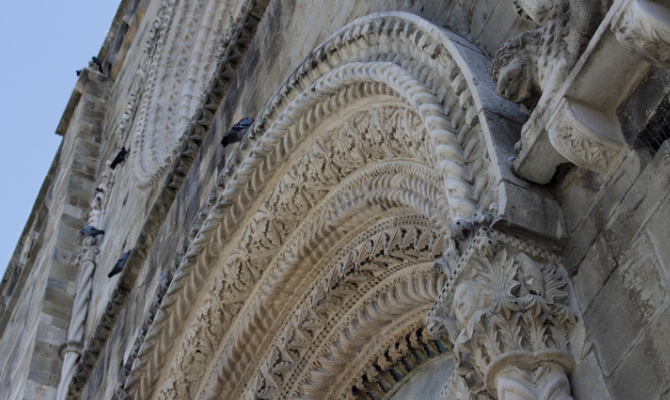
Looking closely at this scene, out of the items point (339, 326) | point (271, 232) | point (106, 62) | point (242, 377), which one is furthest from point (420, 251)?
point (106, 62)

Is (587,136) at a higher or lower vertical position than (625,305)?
higher

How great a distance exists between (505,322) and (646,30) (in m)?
0.79

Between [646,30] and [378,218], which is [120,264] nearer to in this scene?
[378,218]

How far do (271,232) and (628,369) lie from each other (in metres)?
3.28

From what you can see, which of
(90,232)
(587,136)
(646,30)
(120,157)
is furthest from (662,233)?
(120,157)

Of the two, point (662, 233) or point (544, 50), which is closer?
point (662, 233)

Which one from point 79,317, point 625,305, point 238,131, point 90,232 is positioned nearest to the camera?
point 625,305

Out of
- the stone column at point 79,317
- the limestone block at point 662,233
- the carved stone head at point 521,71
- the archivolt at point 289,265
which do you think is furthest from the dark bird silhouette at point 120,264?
the limestone block at point 662,233

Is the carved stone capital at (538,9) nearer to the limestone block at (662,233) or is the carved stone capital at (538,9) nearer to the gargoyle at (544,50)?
the gargoyle at (544,50)

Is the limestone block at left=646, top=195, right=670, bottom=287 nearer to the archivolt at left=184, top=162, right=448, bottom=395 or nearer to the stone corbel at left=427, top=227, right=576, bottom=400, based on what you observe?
the stone corbel at left=427, top=227, right=576, bottom=400

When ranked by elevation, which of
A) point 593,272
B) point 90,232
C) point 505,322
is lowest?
point 90,232

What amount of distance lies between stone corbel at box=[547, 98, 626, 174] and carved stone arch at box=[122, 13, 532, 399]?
10.8 inches

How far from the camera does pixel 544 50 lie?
2854 mm

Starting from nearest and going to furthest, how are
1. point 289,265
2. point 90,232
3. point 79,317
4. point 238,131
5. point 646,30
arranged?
point 646,30
point 289,265
point 238,131
point 79,317
point 90,232
